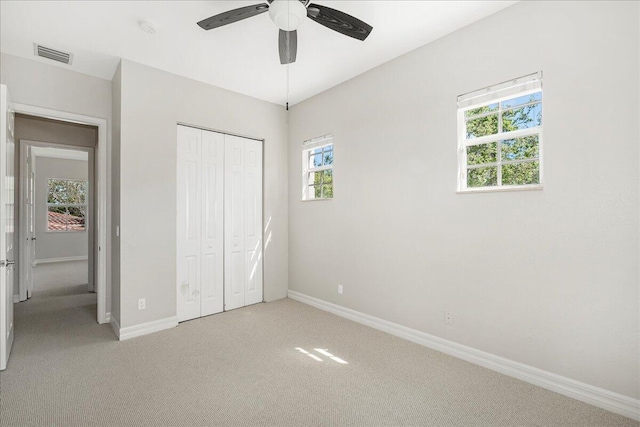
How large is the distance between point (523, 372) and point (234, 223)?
341 cm

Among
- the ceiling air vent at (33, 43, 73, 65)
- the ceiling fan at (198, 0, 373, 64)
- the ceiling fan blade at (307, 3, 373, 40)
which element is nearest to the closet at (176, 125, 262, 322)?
the ceiling air vent at (33, 43, 73, 65)

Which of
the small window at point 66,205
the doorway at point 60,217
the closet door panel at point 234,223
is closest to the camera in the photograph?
the closet door panel at point 234,223

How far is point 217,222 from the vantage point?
3.99m

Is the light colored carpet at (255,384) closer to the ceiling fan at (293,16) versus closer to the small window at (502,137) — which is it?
the small window at (502,137)

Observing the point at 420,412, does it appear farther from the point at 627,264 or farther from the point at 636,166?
the point at 636,166

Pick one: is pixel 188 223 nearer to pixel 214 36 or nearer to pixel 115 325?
pixel 115 325

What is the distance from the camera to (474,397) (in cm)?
216

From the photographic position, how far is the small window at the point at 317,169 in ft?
13.5

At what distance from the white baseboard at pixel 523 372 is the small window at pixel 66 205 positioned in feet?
28.5

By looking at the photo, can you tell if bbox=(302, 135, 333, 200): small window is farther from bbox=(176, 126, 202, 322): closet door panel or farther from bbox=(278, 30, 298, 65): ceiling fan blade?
bbox=(278, 30, 298, 65): ceiling fan blade

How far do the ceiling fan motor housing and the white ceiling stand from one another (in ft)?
1.56

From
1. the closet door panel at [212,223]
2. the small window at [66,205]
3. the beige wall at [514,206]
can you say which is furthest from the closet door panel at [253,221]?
the small window at [66,205]

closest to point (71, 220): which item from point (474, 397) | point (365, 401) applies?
point (365, 401)

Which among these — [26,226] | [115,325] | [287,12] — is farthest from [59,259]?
[287,12]
